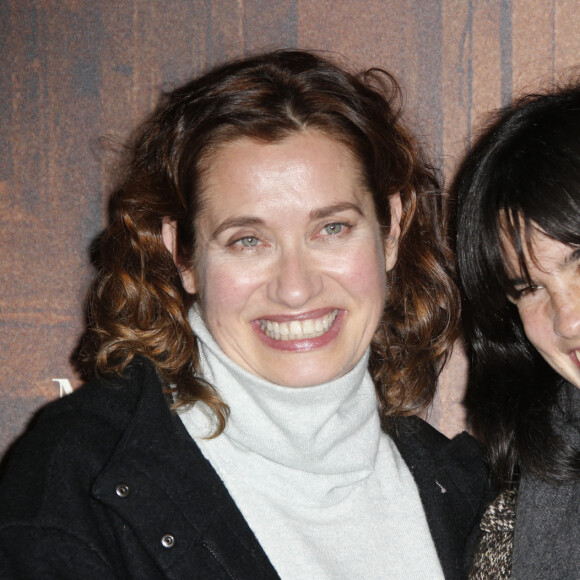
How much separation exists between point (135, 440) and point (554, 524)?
933mm

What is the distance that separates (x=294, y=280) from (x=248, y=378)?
9.6 inches

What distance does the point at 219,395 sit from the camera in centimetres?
164

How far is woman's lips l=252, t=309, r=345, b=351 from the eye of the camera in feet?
5.16

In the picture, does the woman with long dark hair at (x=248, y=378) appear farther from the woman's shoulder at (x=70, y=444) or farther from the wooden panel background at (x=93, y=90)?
the wooden panel background at (x=93, y=90)

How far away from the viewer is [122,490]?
1354mm

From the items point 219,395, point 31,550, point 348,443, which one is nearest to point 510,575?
point 348,443

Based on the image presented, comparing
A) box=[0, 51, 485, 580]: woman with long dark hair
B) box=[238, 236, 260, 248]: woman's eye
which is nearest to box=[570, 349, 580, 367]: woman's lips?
box=[0, 51, 485, 580]: woman with long dark hair

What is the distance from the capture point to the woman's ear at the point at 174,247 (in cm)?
167

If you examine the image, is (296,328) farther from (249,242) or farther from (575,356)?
(575,356)

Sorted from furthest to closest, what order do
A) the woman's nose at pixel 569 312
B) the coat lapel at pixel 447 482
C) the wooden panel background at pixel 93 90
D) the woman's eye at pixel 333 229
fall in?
the wooden panel background at pixel 93 90 < the coat lapel at pixel 447 482 < the woman's eye at pixel 333 229 < the woman's nose at pixel 569 312

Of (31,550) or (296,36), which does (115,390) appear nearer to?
(31,550)

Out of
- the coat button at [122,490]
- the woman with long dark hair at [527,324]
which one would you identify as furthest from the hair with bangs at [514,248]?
the coat button at [122,490]

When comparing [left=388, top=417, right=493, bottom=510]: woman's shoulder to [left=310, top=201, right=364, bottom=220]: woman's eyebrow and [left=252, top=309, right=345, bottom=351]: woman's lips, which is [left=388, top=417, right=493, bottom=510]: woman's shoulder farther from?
[left=310, top=201, right=364, bottom=220]: woman's eyebrow

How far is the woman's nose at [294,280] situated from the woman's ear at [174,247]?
0.73ft
